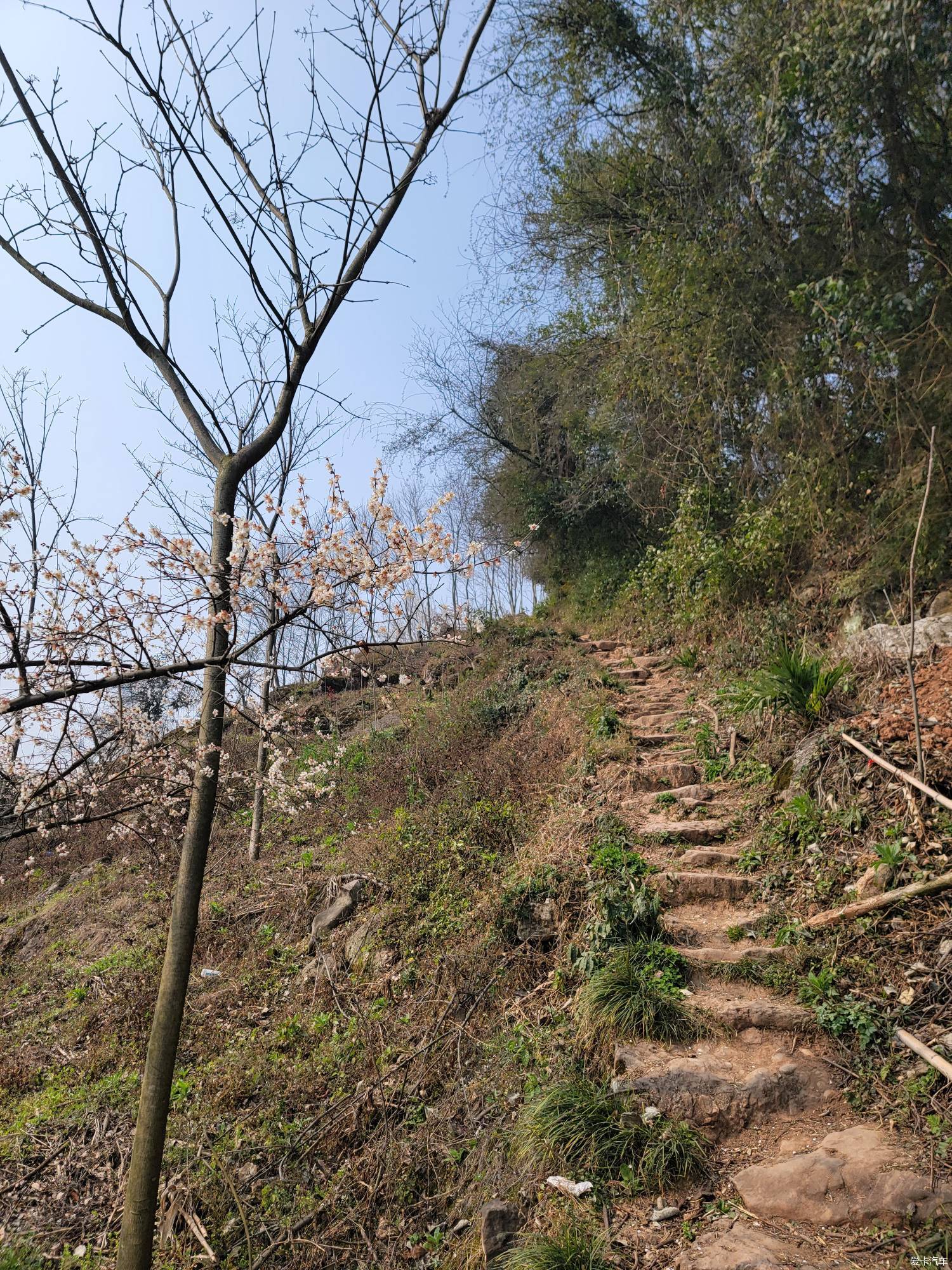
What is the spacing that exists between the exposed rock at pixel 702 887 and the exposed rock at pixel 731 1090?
1.34 meters

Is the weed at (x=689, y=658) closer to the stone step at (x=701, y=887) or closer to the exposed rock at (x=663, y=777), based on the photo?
the exposed rock at (x=663, y=777)

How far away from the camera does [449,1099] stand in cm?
428

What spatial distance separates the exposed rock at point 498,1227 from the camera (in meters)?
3.09

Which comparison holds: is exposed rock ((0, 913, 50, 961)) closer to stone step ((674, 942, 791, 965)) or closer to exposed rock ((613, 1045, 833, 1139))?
stone step ((674, 942, 791, 965))

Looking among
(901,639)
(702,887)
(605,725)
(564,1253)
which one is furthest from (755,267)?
(564,1253)

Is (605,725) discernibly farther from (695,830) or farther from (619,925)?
(619,925)

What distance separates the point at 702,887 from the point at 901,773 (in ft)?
4.71

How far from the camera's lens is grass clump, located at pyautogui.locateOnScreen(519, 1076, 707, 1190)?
3145mm

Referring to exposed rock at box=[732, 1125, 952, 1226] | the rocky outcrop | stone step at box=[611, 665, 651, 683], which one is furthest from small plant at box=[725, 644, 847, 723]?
the rocky outcrop

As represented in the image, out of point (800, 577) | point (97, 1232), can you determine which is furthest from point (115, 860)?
point (800, 577)

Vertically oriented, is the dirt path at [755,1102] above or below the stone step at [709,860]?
below

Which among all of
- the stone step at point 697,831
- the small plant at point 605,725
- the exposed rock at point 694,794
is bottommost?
the stone step at point 697,831

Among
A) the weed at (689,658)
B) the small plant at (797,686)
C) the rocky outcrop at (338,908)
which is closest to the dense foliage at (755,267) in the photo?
the weed at (689,658)

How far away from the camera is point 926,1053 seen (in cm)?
317
